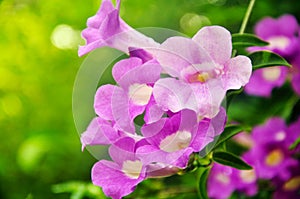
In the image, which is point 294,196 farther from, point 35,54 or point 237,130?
point 35,54

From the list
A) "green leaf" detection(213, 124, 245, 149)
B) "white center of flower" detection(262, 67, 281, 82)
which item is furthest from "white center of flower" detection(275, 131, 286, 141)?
"green leaf" detection(213, 124, 245, 149)

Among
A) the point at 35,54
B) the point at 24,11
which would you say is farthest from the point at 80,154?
the point at 24,11

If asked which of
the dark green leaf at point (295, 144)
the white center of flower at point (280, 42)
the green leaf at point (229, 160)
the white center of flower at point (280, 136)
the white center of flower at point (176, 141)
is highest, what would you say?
the white center of flower at point (176, 141)

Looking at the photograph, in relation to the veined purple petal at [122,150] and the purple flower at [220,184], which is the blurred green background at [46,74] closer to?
the purple flower at [220,184]

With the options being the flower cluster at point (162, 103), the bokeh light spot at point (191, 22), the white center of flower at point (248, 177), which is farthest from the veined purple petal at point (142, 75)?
the bokeh light spot at point (191, 22)

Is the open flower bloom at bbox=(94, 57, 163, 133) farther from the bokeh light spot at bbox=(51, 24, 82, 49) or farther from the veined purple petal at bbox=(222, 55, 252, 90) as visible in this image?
the bokeh light spot at bbox=(51, 24, 82, 49)

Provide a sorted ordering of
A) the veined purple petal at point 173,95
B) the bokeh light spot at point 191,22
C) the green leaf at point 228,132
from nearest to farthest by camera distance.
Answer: the veined purple petal at point 173,95 < the green leaf at point 228,132 < the bokeh light spot at point 191,22

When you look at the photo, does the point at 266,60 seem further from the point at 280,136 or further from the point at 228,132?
the point at 280,136
